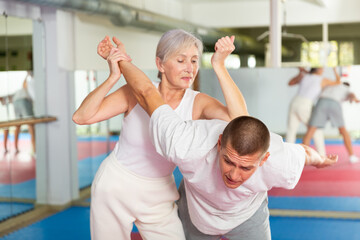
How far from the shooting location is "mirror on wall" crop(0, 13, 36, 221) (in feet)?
15.7

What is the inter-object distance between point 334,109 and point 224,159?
323 centimetres

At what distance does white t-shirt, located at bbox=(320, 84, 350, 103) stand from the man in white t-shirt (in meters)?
2.62

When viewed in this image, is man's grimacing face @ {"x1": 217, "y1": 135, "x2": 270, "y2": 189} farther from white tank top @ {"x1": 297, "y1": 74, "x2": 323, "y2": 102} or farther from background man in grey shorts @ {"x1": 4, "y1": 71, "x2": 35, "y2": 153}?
background man in grey shorts @ {"x1": 4, "y1": 71, "x2": 35, "y2": 153}

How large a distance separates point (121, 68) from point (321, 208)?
336 centimetres

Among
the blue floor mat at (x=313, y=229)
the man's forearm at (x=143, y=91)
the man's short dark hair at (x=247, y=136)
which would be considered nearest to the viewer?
the man's short dark hair at (x=247, y=136)

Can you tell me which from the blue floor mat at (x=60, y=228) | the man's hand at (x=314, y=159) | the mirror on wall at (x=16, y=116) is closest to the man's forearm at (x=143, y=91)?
the man's hand at (x=314, y=159)

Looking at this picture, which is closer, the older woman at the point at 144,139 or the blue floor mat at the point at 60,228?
the older woman at the point at 144,139

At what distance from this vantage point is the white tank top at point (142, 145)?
2289 millimetres

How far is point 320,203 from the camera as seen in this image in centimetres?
497

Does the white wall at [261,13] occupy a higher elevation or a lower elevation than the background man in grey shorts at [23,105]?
higher

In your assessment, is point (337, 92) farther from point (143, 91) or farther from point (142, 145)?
point (143, 91)

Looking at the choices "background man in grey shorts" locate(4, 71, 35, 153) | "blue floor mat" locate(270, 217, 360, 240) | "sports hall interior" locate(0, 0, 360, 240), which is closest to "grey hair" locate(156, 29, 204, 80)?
"sports hall interior" locate(0, 0, 360, 240)

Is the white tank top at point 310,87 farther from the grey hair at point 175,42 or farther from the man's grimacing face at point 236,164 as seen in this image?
the man's grimacing face at point 236,164

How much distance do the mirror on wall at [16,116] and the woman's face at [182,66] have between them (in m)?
2.77
